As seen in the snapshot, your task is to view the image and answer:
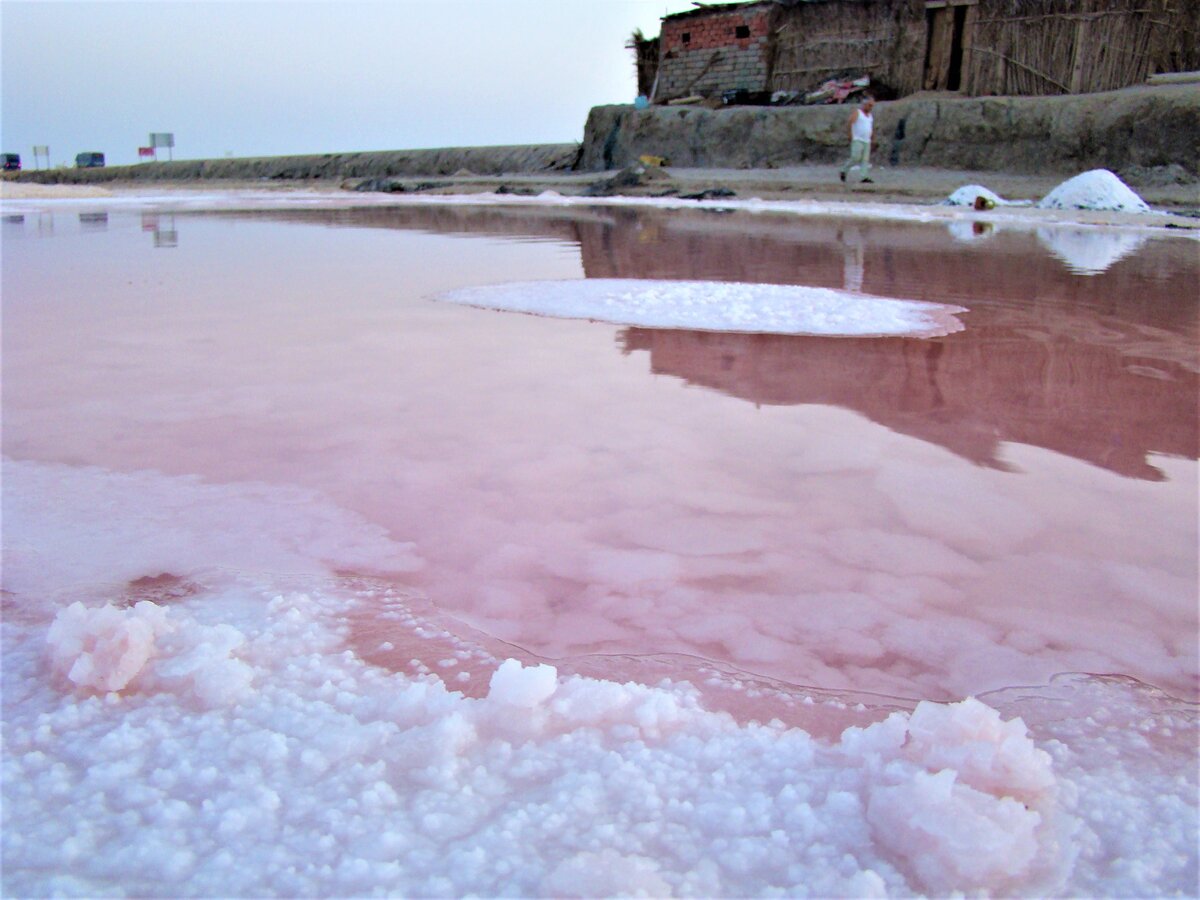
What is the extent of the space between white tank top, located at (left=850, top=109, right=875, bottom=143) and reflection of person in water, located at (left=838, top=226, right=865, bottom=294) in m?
5.11

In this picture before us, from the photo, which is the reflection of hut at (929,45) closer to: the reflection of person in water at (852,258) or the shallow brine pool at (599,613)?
the reflection of person in water at (852,258)

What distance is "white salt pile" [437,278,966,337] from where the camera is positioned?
138 inches

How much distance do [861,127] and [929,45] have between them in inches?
208

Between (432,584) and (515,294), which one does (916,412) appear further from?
(515,294)

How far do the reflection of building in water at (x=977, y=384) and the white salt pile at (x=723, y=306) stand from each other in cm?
17

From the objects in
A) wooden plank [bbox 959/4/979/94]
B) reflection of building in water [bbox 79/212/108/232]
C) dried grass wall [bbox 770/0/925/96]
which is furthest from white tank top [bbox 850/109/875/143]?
reflection of building in water [bbox 79/212/108/232]

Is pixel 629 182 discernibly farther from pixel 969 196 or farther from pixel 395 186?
pixel 969 196

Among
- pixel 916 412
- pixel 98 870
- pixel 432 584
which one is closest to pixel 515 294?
pixel 916 412

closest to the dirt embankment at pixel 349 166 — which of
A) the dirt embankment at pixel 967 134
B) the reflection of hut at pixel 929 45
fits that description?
the reflection of hut at pixel 929 45

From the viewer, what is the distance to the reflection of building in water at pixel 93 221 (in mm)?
8859

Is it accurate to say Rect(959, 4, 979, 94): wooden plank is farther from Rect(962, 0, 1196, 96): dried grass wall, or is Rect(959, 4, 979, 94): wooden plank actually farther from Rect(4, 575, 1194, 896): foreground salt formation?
Rect(4, 575, 1194, 896): foreground salt formation

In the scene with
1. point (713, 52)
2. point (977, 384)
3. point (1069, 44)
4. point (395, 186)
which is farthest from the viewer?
point (713, 52)

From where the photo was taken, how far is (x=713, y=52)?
1978 cm

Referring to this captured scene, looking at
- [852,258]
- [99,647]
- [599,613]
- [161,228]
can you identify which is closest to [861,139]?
[852,258]
